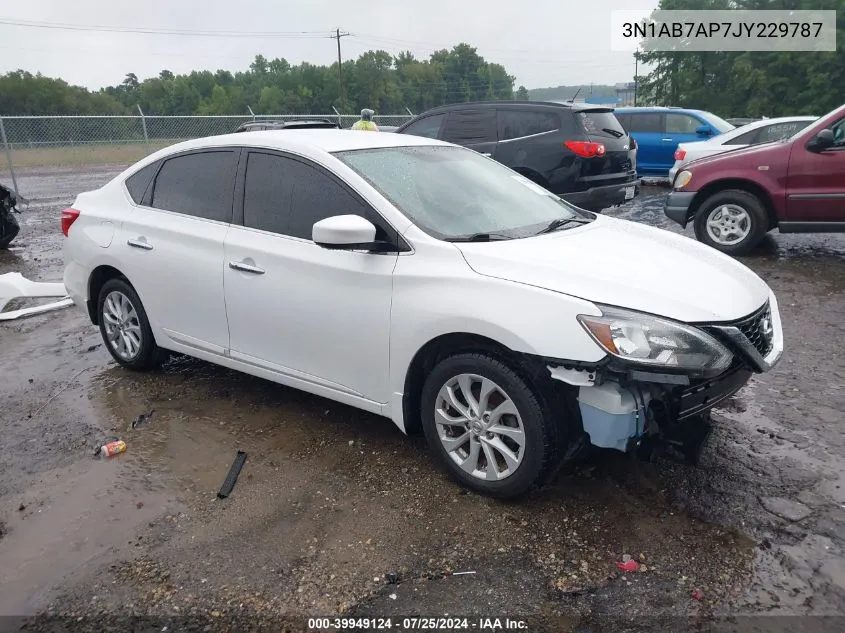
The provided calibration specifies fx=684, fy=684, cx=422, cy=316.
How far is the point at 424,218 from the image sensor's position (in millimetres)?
3488

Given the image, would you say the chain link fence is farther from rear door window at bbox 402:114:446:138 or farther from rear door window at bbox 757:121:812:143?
rear door window at bbox 757:121:812:143

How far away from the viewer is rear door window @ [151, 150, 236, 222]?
4.18 m

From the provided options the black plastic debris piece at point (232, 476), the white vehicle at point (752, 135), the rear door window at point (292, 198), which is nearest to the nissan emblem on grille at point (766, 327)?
the rear door window at point (292, 198)

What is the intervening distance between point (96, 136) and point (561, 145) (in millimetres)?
15582

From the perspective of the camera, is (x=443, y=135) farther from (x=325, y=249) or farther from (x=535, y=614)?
(x=535, y=614)

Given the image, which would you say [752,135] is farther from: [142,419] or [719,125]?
[142,419]

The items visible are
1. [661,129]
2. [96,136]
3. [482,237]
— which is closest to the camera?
[482,237]

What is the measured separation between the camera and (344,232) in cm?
322

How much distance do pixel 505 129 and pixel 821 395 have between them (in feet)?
19.5

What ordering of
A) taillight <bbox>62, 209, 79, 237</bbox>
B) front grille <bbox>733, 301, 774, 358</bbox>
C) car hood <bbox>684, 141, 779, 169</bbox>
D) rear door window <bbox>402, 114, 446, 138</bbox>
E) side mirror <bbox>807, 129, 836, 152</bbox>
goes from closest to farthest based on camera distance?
front grille <bbox>733, 301, 774, 358</bbox>, taillight <bbox>62, 209, 79, 237</bbox>, side mirror <bbox>807, 129, 836, 152</bbox>, car hood <bbox>684, 141, 779, 169</bbox>, rear door window <bbox>402, 114, 446, 138</bbox>

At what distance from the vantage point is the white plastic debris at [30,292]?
6746 millimetres

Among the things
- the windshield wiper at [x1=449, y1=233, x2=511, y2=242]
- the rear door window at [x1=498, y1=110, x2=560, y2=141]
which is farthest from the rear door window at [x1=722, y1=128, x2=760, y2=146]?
the windshield wiper at [x1=449, y1=233, x2=511, y2=242]

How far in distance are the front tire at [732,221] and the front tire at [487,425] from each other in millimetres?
5979

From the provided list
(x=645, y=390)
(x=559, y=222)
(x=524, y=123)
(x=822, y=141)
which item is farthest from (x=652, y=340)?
(x=524, y=123)
